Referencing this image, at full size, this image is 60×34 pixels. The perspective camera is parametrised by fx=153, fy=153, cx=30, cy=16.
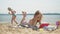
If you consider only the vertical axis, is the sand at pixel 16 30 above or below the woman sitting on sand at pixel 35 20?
below

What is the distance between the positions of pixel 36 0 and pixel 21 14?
0.51 feet

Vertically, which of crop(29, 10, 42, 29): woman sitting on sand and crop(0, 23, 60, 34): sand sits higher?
crop(29, 10, 42, 29): woman sitting on sand

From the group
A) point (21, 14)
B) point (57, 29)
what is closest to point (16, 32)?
point (21, 14)

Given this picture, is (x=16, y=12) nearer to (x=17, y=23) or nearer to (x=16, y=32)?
(x=17, y=23)

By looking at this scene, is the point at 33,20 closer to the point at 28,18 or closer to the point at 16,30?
the point at 28,18

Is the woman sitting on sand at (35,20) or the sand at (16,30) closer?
the sand at (16,30)

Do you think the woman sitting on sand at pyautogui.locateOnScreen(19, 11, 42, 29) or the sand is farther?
the woman sitting on sand at pyautogui.locateOnScreen(19, 11, 42, 29)

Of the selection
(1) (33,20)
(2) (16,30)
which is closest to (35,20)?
(1) (33,20)

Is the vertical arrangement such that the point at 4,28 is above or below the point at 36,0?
below

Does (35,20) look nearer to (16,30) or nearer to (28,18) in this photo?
(28,18)

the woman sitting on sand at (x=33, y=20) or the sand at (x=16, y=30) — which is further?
the woman sitting on sand at (x=33, y=20)

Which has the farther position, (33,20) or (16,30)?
(33,20)

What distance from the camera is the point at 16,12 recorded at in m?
1.08

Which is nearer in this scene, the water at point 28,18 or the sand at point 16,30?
the sand at point 16,30
